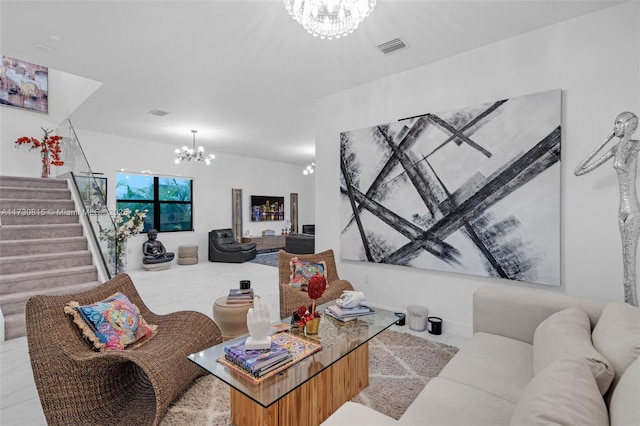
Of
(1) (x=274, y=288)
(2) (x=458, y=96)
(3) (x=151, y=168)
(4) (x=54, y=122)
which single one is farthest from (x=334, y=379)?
(4) (x=54, y=122)

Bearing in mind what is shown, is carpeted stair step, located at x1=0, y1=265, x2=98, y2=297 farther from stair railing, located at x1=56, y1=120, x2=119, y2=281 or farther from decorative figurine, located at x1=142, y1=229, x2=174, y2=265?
decorative figurine, located at x1=142, y1=229, x2=174, y2=265

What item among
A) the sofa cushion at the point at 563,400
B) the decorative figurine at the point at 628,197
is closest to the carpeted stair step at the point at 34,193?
the sofa cushion at the point at 563,400

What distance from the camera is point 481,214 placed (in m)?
2.88

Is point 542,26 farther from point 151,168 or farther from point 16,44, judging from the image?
point 151,168

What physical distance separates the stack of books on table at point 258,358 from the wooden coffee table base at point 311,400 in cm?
16

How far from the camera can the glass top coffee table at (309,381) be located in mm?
1454

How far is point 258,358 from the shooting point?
1.56m

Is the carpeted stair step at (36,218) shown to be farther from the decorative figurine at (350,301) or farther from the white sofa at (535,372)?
the white sofa at (535,372)

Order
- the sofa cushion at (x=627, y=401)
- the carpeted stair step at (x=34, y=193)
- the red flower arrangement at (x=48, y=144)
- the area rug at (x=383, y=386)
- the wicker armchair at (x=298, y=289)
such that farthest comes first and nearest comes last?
the red flower arrangement at (x=48, y=144) → the carpeted stair step at (x=34, y=193) → the wicker armchair at (x=298, y=289) → the area rug at (x=383, y=386) → the sofa cushion at (x=627, y=401)

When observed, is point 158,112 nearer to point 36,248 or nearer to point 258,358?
point 36,248

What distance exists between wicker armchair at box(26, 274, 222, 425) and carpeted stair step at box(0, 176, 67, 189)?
4.47 meters

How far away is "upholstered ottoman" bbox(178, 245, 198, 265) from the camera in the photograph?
278 inches

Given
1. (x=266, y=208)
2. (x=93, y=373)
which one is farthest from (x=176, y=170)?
(x=93, y=373)

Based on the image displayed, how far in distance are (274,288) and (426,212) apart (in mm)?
2919
